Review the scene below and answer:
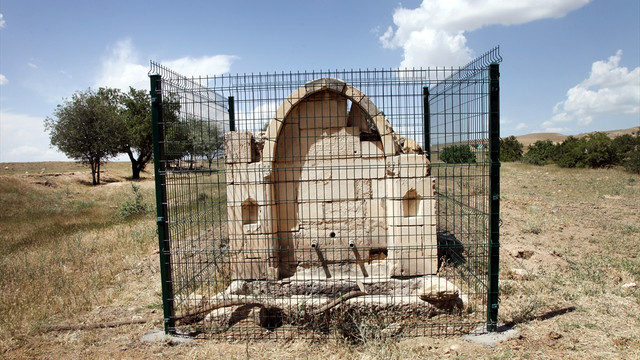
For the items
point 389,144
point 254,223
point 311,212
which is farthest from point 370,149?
point 254,223

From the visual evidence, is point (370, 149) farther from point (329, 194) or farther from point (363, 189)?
point (329, 194)

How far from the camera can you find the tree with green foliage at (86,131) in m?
24.5

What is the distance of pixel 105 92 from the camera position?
1164 inches

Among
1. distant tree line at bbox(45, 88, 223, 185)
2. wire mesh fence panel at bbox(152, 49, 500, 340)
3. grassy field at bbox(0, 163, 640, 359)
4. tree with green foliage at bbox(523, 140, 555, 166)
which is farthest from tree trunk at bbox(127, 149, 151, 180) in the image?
tree with green foliage at bbox(523, 140, 555, 166)

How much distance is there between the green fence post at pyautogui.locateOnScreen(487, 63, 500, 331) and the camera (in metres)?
4.84

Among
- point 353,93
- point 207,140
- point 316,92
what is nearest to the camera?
point 207,140

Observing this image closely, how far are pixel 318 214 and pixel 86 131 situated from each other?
23896 mm

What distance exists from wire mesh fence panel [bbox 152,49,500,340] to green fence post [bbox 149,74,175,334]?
0.06 ft

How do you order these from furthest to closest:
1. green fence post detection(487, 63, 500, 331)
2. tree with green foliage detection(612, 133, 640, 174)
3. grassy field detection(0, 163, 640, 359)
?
tree with green foliage detection(612, 133, 640, 174), green fence post detection(487, 63, 500, 331), grassy field detection(0, 163, 640, 359)

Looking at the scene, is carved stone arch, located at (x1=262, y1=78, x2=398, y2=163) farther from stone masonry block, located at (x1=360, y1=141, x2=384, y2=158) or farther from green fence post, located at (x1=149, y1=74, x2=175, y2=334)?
green fence post, located at (x1=149, y1=74, x2=175, y2=334)

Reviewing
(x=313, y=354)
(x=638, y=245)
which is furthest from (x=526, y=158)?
(x=313, y=354)

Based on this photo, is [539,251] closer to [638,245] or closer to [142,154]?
[638,245]

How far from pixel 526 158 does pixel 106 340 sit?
110ft

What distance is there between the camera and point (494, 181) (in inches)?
191
